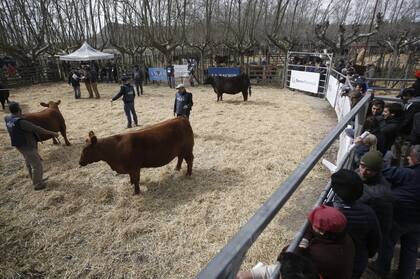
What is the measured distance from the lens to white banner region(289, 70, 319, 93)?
14.1 m

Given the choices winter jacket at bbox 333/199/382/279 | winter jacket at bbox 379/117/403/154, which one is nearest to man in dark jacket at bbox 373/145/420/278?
winter jacket at bbox 333/199/382/279

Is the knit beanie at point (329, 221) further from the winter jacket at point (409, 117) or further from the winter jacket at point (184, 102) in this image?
the winter jacket at point (184, 102)

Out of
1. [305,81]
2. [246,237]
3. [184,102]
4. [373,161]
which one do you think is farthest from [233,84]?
[246,237]

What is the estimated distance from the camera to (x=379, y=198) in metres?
2.31

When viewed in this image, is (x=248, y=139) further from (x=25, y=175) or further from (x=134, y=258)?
(x=25, y=175)

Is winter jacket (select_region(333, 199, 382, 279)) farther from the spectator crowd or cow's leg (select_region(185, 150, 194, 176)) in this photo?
cow's leg (select_region(185, 150, 194, 176))

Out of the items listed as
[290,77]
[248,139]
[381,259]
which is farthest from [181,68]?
[381,259]

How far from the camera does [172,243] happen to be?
3.81m

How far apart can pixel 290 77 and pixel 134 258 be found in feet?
49.7

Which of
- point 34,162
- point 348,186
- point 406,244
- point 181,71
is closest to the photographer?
point 348,186

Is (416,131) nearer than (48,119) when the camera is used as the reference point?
Yes

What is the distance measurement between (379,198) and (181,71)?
16847 mm

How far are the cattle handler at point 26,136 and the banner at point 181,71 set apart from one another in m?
13.5

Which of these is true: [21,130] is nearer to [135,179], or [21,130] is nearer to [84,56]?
[135,179]
